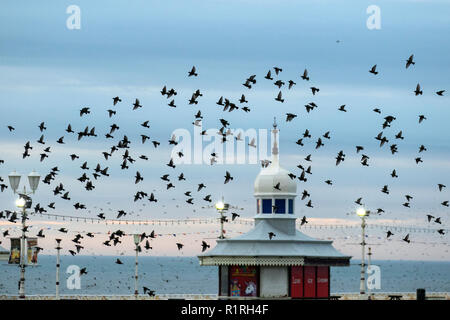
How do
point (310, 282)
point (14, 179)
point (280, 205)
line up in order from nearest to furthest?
point (14, 179) < point (310, 282) < point (280, 205)

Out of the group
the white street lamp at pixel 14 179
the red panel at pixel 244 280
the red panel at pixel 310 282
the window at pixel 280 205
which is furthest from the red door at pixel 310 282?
the white street lamp at pixel 14 179

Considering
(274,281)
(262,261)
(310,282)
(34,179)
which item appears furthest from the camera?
(310,282)

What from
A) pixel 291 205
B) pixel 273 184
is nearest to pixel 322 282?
pixel 291 205

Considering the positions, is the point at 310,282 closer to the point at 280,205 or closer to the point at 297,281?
the point at 297,281

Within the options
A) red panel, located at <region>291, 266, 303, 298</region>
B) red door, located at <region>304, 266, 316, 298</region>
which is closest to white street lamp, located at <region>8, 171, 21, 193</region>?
red panel, located at <region>291, 266, 303, 298</region>

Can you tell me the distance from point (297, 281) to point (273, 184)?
7016mm

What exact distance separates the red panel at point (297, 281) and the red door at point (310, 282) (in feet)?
1.18

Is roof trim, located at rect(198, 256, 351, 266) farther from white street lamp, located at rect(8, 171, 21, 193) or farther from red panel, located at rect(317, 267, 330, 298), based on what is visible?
white street lamp, located at rect(8, 171, 21, 193)

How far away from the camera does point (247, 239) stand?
80.6m

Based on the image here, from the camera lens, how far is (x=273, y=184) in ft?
274

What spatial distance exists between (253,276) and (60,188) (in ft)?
94.4
